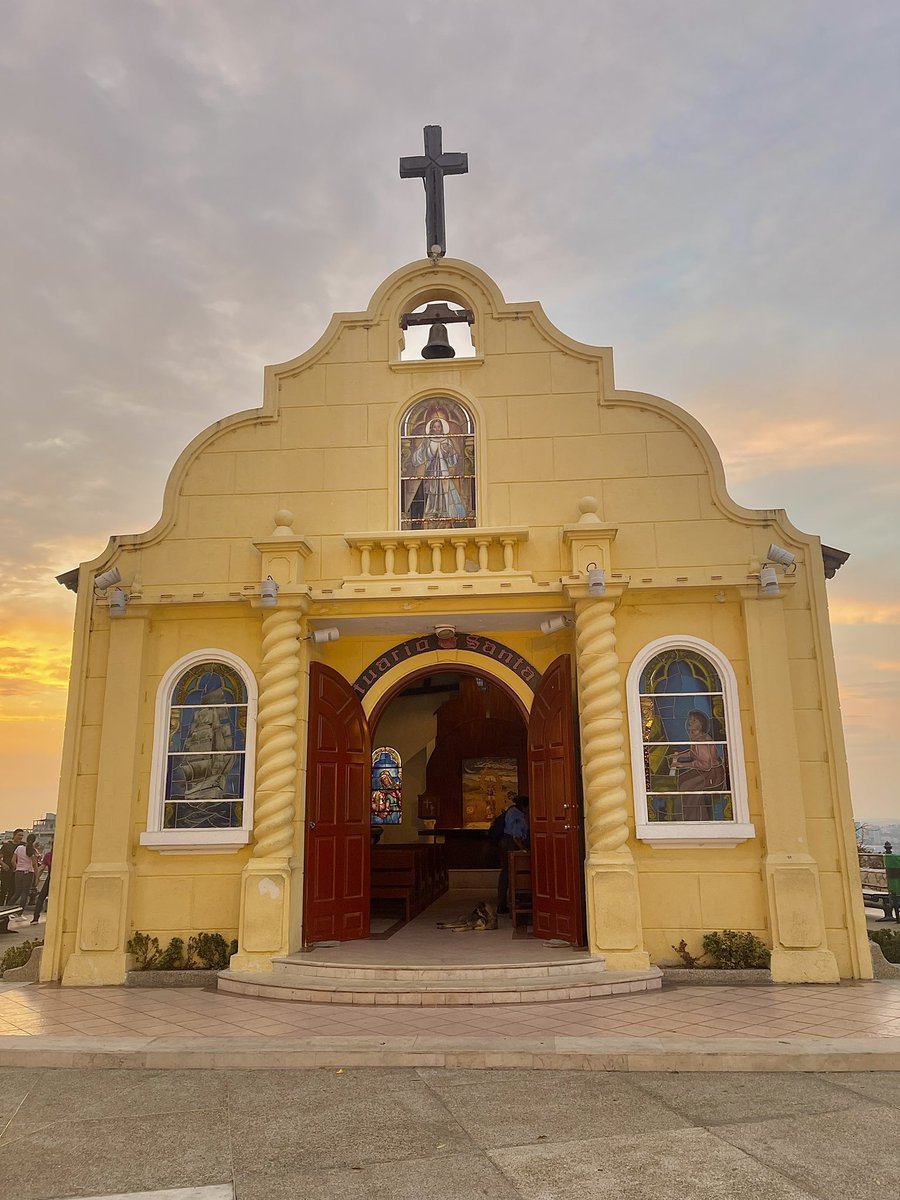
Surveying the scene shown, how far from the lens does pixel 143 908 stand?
888 centimetres

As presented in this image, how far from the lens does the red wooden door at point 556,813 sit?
28.8 ft

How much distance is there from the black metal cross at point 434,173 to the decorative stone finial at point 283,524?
144 inches

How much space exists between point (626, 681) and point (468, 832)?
9979mm

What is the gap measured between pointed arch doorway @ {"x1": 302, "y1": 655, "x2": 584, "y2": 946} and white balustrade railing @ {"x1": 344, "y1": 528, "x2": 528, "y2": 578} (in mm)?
1177

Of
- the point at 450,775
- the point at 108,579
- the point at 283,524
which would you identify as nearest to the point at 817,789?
the point at 283,524

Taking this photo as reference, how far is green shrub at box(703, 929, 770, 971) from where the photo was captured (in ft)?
26.7

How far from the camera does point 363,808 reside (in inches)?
388

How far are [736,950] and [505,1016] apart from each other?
261 cm

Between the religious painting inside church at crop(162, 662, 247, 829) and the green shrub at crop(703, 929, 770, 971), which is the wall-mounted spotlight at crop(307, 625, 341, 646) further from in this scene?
the green shrub at crop(703, 929, 770, 971)

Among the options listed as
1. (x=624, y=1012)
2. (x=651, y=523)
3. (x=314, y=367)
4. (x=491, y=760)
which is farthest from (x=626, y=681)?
(x=491, y=760)

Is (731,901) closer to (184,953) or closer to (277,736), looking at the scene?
(277,736)

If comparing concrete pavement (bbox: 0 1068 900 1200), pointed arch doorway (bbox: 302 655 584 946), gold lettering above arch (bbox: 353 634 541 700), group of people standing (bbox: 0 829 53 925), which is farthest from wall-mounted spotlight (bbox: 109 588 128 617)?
group of people standing (bbox: 0 829 53 925)

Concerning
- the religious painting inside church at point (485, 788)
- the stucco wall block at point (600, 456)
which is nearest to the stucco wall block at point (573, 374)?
the stucco wall block at point (600, 456)

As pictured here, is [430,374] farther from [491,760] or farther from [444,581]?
[491,760]
